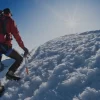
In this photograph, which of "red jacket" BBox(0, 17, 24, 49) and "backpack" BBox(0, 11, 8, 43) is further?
"red jacket" BBox(0, 17, 24, 49)

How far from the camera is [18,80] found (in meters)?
9.30

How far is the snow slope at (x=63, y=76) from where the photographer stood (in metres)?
6.88

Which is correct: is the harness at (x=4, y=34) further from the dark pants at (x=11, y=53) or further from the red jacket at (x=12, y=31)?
the red jacket at (x=12, y=31)

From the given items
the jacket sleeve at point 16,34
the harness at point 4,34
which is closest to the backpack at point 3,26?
the harness at point 4,34

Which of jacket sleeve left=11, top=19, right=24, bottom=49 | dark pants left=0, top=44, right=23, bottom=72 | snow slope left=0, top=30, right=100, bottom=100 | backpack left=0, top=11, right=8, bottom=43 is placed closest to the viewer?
snow slope left=0, top=30, right=100, bottom=100

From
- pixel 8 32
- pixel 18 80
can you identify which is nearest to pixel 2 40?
pixel 8 32

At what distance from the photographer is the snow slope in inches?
271

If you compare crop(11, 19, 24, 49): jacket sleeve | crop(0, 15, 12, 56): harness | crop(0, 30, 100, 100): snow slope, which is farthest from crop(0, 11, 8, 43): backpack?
crop(0, 30, 100, 100): snow slope

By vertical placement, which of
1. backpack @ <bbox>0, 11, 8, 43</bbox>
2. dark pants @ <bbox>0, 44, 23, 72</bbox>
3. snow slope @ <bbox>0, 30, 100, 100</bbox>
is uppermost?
backpack @ <bbox>0, 11, 8, 43</bbox>

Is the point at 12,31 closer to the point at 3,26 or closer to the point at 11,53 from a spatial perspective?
the point at 3,26

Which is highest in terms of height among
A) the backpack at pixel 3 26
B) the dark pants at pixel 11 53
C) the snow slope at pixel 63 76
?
the backpack at pixel 3 26

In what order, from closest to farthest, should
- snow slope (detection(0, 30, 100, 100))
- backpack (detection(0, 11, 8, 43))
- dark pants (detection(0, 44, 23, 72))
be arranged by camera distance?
snow slope (detection(0, 30, 100, 100)), backpack (detection(0, 11, 8, 43)), dark pants (detection(0, 44, 23, 72))

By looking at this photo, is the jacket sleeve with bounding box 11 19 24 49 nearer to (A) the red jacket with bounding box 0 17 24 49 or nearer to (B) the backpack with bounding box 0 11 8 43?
(A) the red jacket with bounding box 0 17 24 49

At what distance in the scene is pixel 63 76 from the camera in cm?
785
